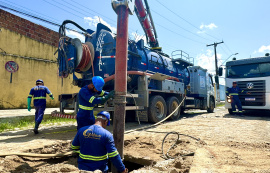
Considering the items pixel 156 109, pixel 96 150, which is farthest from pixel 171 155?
pixel 156 109

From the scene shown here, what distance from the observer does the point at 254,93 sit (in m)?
9.24

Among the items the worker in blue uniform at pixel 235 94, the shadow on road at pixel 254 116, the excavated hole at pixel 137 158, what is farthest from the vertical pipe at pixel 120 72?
the worker in blue uniform at pixel 235 94

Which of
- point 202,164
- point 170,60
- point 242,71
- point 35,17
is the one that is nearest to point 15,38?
point 35,17

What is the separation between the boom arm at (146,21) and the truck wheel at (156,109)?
15.4ft

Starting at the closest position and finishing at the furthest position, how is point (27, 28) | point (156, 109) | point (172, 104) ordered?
point (156, 109) < point (172, 104) < point (27, 28)

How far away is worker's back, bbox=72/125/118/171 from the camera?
8.05 ft

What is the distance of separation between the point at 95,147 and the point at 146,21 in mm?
9172

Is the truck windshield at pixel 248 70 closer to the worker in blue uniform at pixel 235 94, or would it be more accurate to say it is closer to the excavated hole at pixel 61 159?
the worker in blue uniform at pixel 235 94

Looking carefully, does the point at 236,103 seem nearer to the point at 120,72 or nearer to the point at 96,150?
the point at 120,72

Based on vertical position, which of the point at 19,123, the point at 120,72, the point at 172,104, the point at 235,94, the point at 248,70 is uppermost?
the point at 248,70

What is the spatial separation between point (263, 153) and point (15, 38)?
11.3 meters

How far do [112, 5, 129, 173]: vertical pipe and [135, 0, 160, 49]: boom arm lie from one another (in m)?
7.00

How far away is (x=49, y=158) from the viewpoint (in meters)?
3.57

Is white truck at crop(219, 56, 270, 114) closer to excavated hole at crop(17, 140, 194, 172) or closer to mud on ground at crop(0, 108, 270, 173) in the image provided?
mud on ground at crop(0, 108, 270, 173)
